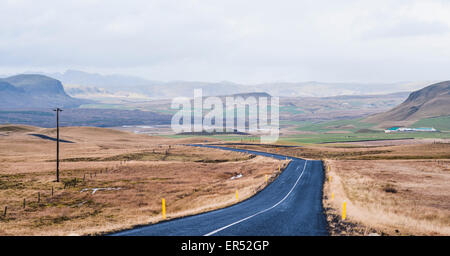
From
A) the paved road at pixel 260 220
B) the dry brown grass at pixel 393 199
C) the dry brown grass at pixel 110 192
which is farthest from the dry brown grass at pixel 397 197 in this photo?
the dry brown grass at pixel 110 192

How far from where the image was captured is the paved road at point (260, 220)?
64.1ft

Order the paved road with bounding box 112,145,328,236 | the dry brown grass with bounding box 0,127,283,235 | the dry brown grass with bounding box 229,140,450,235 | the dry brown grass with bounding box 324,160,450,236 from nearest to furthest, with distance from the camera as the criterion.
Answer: the paved road with bounding box 112,145,328,236
the dry brown grass with bounding box 229,140,450,235
the dry brown grass with bounding box 324,160,450,236
the dry brown grass with bounding box 0,127,283,235

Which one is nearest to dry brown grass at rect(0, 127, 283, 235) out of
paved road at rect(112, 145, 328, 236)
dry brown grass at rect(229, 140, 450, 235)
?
paved road at rect(112, 145, 328, 236)

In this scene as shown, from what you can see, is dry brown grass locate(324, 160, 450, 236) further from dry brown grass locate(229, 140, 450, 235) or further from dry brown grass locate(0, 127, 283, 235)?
dry brown grass locate(0, 127, 283, 235)

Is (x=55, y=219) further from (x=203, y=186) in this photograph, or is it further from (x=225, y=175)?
(x=225, y=175)

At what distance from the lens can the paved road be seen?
1955 cm

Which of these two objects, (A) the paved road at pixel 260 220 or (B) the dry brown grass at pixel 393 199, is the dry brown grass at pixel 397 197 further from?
(A) the paved road at pixel 260 220

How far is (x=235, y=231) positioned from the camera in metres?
19.5

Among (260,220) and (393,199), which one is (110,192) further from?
(393,199)

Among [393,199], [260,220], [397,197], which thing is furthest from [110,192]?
[397,197]

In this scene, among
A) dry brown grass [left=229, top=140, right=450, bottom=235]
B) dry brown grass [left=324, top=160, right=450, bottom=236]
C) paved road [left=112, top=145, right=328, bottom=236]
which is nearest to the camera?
paved road [left=112, top=145, right=328, bottom=236]

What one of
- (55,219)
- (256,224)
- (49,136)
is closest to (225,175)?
(55,219)
